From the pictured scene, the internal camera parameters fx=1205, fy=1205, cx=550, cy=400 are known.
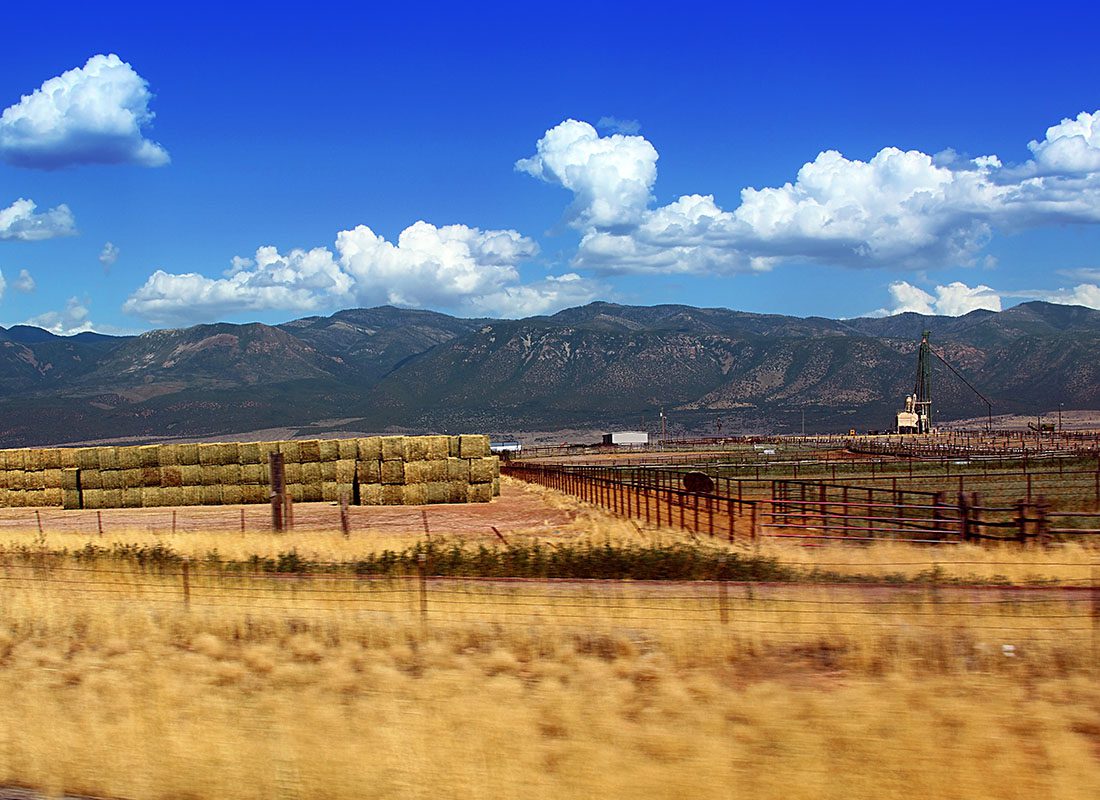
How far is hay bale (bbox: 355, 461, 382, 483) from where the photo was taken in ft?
166

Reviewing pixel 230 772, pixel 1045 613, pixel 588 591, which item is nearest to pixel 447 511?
pixel 588 591

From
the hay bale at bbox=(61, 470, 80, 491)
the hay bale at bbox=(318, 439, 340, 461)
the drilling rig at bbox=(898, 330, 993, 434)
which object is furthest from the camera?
the drilling rig at bbox=(898, 330, 993, 434)

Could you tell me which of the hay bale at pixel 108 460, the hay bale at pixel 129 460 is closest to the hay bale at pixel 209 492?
the hay bale at pixel 129 460

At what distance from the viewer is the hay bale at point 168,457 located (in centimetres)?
5388

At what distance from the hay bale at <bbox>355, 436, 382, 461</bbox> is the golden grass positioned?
30.9 m

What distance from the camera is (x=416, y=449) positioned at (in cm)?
5056

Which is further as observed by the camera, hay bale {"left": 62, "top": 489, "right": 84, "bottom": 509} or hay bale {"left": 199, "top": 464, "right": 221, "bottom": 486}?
hay bale {"left": 62, "top": 489, "right": 84, "bottom": 509}

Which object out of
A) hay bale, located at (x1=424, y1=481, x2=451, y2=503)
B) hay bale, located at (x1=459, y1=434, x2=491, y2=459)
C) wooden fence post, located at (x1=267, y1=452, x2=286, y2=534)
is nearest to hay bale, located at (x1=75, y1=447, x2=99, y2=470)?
hay bale, located at (x1=424, y1=481, x2=451, y2=503)

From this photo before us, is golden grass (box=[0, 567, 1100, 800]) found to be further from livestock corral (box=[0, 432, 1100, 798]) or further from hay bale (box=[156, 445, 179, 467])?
hay bale (box=[156, 445, 179, 467])

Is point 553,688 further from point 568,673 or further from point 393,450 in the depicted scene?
point 393,450

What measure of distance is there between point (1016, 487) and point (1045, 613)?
1492 inches

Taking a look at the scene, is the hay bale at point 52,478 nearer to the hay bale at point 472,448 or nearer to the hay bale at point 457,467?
the hay bale at point 457,467

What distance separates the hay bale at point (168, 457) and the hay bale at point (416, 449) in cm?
1115

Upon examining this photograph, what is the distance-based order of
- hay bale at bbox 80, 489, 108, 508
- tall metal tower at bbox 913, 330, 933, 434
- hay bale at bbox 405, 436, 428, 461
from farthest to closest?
tall metal tower at bbox 913, 330, 933, 434 → hay bale at bbox 80, 489, 108, 508 → hay bale at bbox 405, 436, 428, 461
